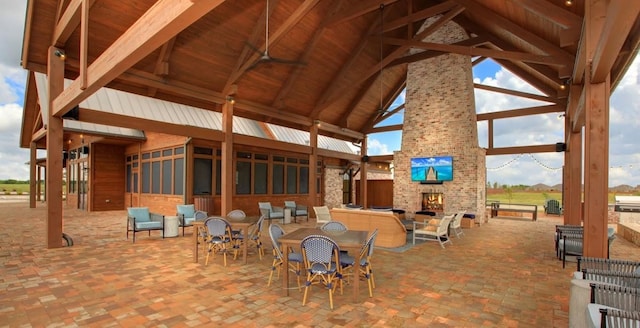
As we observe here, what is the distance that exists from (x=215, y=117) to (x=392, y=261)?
897 centimetres

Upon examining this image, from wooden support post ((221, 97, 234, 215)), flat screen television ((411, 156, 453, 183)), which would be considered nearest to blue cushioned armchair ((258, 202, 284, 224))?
wooden support post ((221, 97, 234, 215))

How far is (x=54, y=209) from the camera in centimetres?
701

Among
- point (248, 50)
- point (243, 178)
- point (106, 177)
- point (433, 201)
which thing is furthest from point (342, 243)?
point (106, 177)

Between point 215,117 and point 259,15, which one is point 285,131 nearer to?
point 215,117

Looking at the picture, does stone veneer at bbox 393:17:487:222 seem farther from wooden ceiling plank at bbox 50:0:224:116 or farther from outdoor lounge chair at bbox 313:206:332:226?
wooden ceiling plank at bbox 50:0:224:116

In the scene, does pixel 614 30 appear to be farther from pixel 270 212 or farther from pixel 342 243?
pixel 270 212

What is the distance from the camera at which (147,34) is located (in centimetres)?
346

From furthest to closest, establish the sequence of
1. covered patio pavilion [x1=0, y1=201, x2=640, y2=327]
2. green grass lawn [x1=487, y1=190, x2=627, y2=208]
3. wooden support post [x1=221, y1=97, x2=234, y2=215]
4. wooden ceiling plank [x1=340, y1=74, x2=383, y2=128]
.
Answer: green grass lawn [x1=487, y1=190, x2=627, y2=208], wooden ceiling plank [x1=340, y1=74, x2=383, y2=128], wooden support post [x1=221, y1=97, x2=234, y2=215], covered patio pavilion [x1=0, y1=201, x2=640, y2=327]

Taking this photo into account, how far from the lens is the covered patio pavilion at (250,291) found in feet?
11.5

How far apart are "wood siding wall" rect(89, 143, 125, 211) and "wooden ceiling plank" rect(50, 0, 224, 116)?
33.1 feet

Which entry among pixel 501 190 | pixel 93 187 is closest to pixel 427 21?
pixel 501 190

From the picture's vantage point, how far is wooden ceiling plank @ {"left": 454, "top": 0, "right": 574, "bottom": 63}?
773cm

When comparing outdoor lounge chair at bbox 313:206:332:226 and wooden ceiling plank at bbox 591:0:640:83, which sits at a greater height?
wooden ceiling plank at bbox 591:0:640:83

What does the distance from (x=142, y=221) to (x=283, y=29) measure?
6819 mm
